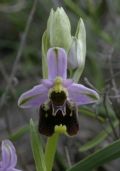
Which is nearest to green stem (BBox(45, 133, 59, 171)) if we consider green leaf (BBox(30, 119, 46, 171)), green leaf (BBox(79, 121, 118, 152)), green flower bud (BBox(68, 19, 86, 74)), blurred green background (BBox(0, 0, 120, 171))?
green leaf (BBox(30, 119, 46, 171))

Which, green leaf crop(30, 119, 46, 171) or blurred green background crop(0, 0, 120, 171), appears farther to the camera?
blurred green background crop(0, 0, 120, 171)

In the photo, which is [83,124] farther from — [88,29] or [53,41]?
[53,41]

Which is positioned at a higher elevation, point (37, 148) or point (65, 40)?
point (65, 40)

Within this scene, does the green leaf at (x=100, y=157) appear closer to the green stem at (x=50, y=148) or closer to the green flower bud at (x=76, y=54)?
the green stem at (x=50, y=148)

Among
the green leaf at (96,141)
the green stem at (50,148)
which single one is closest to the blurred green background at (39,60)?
the green leaf at (96,141)

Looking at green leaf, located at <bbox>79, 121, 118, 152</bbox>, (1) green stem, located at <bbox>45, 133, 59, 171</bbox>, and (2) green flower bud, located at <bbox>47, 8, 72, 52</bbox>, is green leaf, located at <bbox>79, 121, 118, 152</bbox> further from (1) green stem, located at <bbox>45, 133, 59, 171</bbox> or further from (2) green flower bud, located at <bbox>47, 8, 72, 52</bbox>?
(2) green flower bud, located at <bbox>47, 8, 72, 52</bbox>

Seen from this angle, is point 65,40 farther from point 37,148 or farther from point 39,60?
point 39,60

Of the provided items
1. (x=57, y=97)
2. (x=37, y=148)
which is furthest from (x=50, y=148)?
(x=57, y=97)
